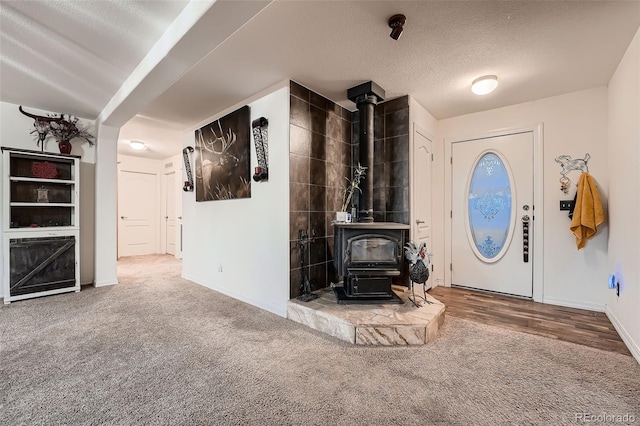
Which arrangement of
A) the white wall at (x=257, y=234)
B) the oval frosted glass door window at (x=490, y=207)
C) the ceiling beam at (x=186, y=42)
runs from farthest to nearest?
the oval frosted glass door window at (x=490, y=207) < the white wall at (x=257, y=234) < the ceiling beam at (x=186, y=42)

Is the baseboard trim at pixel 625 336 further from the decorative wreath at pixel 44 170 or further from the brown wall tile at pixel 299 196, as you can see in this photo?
the decorative wreath at pixel 44 170

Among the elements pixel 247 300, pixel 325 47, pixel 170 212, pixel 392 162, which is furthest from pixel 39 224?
pixel 392 162

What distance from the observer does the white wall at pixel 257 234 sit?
2.94m

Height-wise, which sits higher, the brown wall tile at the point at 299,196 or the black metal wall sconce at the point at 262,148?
the black metal wall sconce at the point at 262,148

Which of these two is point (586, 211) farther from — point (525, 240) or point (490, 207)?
point (490, 207)

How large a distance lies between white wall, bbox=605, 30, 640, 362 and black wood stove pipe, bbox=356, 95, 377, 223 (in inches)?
79.1

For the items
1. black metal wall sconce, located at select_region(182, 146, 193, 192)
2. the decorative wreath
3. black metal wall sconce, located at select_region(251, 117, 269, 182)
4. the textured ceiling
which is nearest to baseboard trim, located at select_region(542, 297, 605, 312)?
black metal wall sconce, located at select_region(251, 117, 269, 182)

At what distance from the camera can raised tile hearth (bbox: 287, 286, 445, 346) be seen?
2268 millimetres

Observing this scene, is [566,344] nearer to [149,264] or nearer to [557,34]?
[557,34]

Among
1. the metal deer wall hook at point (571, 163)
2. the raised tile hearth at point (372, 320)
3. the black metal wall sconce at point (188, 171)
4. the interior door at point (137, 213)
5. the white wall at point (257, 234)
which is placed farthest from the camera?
the interior door at point (137, 213)

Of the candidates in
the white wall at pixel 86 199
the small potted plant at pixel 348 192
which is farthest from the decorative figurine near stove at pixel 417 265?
the white wall at pixel 86 199

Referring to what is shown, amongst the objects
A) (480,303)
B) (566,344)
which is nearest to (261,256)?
(480,303)

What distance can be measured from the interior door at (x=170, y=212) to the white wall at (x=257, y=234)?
3.08 metres

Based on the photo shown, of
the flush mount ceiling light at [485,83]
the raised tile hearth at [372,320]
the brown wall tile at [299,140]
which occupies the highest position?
the flush mount ceiling light at [485,83]
